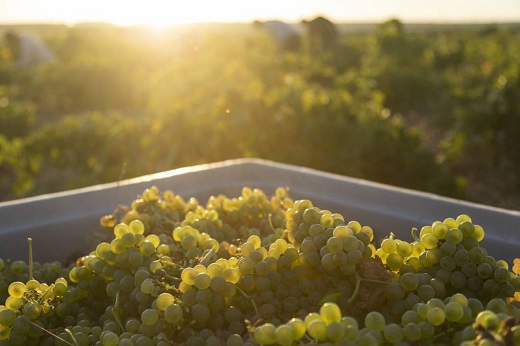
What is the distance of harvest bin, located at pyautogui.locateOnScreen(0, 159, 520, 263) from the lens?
2.03m

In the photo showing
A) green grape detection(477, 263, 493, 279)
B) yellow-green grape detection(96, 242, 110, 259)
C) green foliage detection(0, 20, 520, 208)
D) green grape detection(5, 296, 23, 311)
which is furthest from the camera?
green foliage detection(0, 20, 520, 208)

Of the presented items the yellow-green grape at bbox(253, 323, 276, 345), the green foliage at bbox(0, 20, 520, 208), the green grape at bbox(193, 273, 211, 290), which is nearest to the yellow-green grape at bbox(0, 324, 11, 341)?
the green grape at bbox(193, 273, 211, 290)

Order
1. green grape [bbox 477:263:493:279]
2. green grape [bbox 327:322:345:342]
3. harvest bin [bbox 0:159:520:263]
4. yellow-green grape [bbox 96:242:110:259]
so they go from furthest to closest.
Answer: harvest bin [bbox 0:159:520:263] < yellow-green grape [bbox 96:242:110:259] < green grape [bbox 477:263:493:279] < green grape [bbox 327:322:345:342]

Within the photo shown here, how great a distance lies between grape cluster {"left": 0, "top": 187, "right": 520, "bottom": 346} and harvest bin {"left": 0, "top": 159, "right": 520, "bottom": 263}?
0.69 metres

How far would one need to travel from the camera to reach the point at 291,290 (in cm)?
131

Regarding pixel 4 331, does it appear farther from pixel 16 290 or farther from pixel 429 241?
pixel 429 241

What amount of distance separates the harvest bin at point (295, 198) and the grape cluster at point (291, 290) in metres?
0.69

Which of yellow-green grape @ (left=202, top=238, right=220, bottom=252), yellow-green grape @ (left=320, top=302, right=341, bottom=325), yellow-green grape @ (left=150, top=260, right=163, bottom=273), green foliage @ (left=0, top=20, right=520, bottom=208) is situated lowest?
green foliage @ (left=0, top=20, right=520, bottom=208)

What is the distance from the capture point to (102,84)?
15.6 m

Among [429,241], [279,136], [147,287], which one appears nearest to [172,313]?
[147,287]

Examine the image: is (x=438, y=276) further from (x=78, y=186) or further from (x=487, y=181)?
(x=487, y=181)

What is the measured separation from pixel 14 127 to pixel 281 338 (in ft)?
26.1

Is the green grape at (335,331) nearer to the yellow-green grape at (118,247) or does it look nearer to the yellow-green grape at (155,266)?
the yellow-green grape at (155,266)

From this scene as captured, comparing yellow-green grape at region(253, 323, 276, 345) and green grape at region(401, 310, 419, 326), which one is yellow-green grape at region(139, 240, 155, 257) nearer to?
yellow-green grape at region(253, 323, 276, 345)
